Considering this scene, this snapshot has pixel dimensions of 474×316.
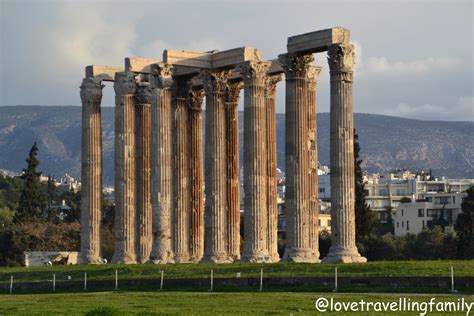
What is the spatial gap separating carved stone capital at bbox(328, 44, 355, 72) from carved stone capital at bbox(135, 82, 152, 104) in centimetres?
2137

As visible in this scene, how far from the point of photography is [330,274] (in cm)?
7469

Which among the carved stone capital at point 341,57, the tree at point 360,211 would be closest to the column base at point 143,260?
the carved stone capital at point 341,57

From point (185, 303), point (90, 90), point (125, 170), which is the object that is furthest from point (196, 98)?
point (185, 303)

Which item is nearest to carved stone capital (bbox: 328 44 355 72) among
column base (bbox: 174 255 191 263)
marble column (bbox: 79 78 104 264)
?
column base (bbox: 174 255 191 263)

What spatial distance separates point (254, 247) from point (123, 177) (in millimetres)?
15967

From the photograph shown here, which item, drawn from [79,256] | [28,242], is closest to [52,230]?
[28,242]

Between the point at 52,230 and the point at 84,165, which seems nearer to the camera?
the point at 84,165

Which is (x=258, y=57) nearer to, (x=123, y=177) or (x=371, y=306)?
(x=123, y=177)

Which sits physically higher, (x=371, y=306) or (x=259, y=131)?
(x=259, y=131)

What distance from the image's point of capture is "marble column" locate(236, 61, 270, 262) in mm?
92125

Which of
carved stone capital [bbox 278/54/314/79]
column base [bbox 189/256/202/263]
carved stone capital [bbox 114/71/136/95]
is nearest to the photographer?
carved stone capital [bbox 278/54/314/79]

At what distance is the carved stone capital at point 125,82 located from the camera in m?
102

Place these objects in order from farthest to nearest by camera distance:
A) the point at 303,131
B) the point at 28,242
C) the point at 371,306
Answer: the point at 28,242, the point at 303,131, the point at 371,306

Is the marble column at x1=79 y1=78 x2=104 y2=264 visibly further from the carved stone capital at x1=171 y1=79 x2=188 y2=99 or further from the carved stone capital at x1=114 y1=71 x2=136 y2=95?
the carved stone capital at x1=171 y1=79 x2=188 y2=99
